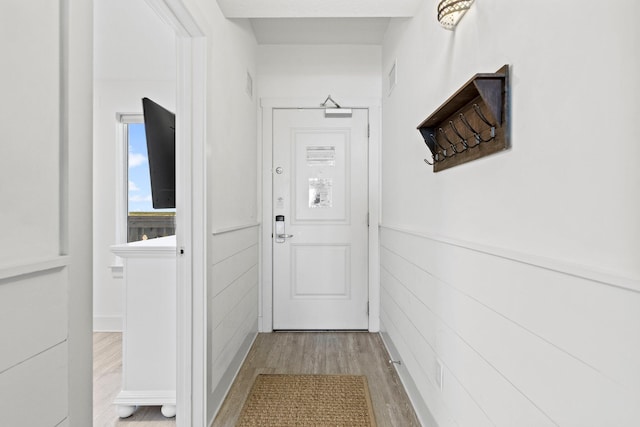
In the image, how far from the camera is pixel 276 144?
3410 mm

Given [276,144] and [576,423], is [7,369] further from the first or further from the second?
[276,144]

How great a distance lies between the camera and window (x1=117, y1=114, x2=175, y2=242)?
3.63 m

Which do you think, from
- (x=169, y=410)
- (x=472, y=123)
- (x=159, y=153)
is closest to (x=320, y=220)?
(x=159, y=153)

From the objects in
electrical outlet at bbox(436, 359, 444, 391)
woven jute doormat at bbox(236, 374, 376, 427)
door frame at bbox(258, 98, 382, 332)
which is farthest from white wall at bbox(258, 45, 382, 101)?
electrical outlet at bbox(436, 359, 444, 391)

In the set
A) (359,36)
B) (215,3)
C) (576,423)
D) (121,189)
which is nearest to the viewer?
(576,423)

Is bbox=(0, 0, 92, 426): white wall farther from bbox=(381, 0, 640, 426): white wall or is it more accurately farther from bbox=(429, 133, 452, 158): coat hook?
bbox=(429, 133, 452, 158): coat hook

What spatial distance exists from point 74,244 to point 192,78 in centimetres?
124

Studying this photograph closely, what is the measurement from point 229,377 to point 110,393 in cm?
73

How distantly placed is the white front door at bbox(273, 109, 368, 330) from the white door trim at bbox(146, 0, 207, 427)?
5.03 ft

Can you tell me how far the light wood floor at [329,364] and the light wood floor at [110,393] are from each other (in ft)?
1.22

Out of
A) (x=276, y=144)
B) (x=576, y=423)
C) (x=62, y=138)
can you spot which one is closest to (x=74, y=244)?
(x=62, y=138)

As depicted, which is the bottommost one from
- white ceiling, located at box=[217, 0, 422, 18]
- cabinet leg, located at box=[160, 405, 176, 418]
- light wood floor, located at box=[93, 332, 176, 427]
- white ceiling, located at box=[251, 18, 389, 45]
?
light wood floor, located at box=[93, 332, 176, 427]

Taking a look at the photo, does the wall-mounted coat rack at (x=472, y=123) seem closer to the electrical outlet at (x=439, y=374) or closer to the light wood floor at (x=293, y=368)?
the electrical outlet at (x=439, y=374)

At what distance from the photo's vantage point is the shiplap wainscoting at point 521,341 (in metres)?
0.68
